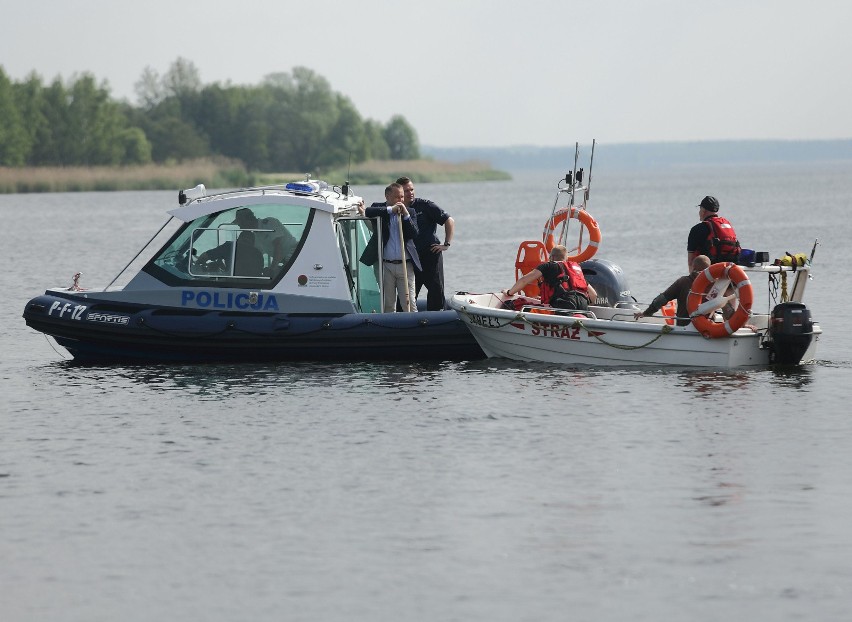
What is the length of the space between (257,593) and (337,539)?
1.18 meters

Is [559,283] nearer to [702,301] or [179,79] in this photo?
[702,301]

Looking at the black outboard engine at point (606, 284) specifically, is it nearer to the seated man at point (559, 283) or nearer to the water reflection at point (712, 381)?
the seated man at point (559, 283)

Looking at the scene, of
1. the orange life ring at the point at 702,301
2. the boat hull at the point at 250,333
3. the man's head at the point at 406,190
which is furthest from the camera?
the man's head at the point at 406,190

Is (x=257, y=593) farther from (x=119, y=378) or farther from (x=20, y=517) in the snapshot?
(x=119, y=378)

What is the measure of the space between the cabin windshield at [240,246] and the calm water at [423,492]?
1.08m

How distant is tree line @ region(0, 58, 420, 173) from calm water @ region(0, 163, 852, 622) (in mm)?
86654

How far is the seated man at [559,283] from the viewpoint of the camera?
53.6ft

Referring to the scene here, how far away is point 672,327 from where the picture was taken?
15.8m

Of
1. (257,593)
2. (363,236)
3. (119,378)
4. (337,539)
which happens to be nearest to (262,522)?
(337,539)

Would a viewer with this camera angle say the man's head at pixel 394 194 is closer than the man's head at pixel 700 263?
No

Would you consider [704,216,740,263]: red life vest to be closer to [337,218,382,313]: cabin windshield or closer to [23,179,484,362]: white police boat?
[23,179,484,362]: white police boat

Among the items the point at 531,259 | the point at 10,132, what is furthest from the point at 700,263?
the point at 10,132

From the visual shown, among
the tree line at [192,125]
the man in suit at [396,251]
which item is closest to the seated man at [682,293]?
the man in suit at [396,251]

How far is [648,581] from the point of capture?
8.76 metres
